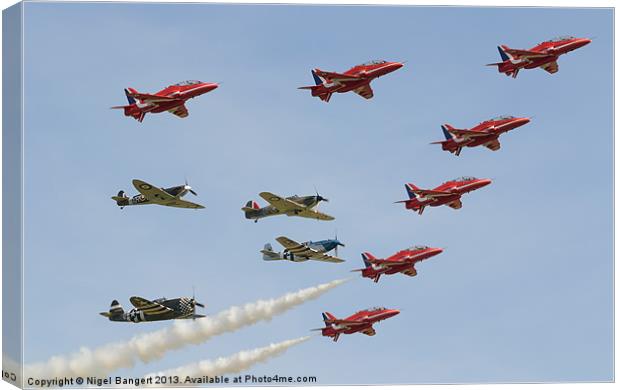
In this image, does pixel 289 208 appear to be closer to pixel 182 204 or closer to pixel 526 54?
pixel 182 204

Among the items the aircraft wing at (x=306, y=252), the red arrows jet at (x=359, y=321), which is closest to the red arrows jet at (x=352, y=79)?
the aircraft wing at (x=306, y=252)

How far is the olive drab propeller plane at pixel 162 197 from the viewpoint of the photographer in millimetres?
92750

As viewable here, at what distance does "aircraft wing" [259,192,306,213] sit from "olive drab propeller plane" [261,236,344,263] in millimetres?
2057

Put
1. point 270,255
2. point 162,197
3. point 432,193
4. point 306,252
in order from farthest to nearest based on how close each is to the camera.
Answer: point 306,252, point 432,193, point 270,255, point 162,197

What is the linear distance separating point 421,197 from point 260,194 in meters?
10.4

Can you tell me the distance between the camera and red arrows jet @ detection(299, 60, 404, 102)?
3740 inches

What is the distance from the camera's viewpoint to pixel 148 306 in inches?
3531

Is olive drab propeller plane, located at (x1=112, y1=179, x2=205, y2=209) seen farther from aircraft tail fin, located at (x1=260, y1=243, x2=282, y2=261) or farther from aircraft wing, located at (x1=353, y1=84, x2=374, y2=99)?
aircraft wing, located at (x1=353, y1=84, x2=374, y2=99)

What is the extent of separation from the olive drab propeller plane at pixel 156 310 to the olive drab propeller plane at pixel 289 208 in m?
8.48

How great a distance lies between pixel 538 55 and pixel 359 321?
62.5ft

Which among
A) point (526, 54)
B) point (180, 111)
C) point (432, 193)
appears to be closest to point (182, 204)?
point (180, 111)

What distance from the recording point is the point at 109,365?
87.4m

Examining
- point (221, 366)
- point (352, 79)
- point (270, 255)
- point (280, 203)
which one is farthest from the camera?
point (270, 255)

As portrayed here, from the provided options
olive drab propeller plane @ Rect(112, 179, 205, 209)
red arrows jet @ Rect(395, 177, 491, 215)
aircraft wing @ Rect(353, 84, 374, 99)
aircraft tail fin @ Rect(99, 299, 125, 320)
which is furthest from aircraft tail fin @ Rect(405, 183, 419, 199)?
aircraft tail fin @ Rect(99, 299, 125, 320)
